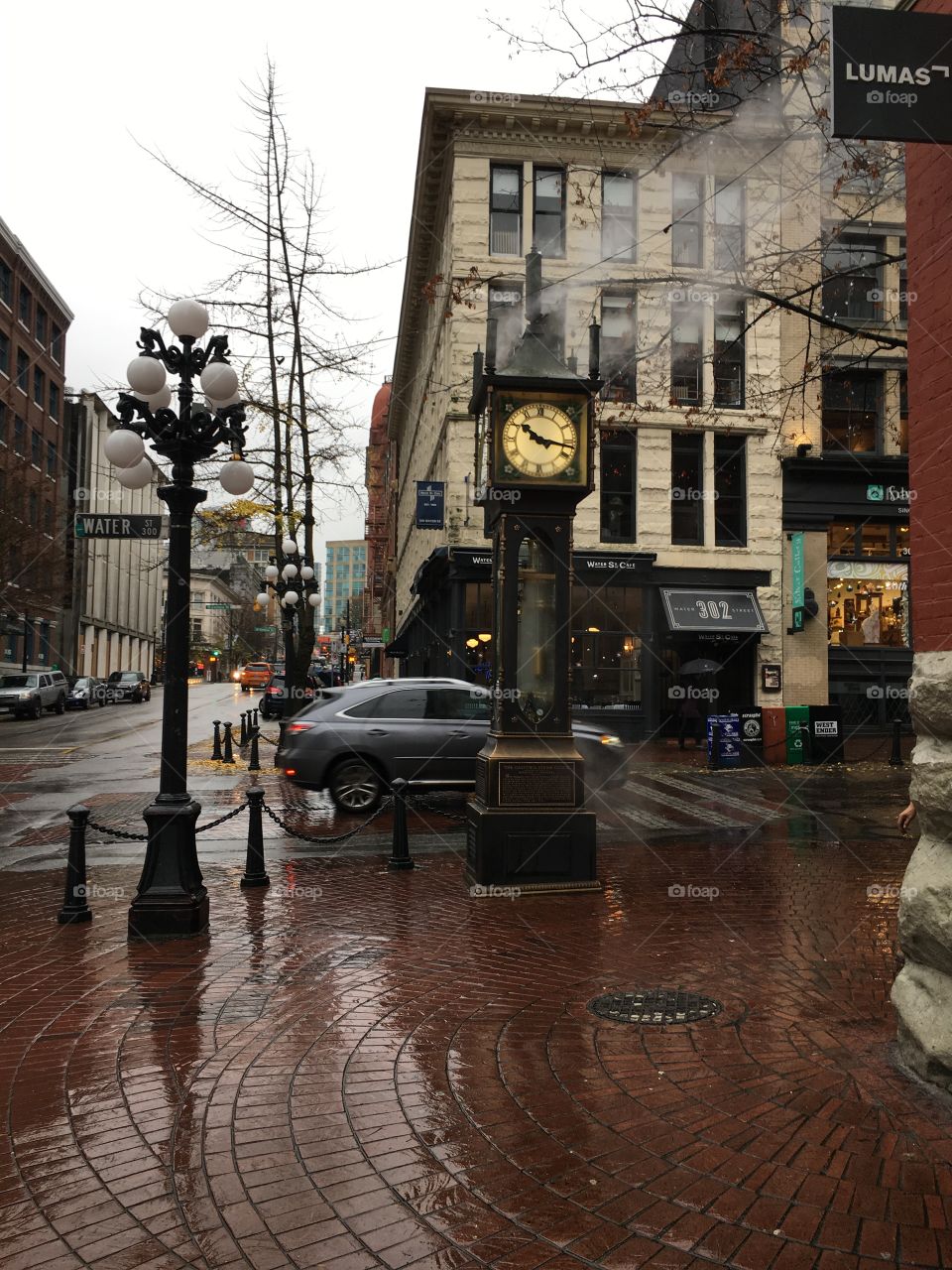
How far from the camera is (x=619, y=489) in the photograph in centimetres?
2505

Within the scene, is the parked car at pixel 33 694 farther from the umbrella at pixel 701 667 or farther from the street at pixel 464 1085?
the street at pixel 464 1085

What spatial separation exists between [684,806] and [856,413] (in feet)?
53.1

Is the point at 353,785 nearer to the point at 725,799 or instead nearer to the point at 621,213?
the point at 725,799

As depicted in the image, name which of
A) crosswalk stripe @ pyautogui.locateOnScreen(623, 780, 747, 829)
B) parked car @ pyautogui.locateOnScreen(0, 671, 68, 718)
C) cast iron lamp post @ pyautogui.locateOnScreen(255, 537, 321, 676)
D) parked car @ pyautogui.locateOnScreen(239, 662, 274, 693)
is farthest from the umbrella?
→ parked car @ pyautogui.locateOnScreen(239, 662, 274, 693)

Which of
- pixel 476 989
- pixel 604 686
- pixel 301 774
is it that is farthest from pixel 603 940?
pixel 604 686

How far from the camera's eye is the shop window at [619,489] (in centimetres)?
2483

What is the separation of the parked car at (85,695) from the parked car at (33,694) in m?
1.89

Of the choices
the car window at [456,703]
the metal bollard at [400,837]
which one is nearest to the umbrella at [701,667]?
the car window at [456,703]

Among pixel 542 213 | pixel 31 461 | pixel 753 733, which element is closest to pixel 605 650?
pixel 753 733

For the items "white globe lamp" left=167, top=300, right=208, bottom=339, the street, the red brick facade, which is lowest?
the street

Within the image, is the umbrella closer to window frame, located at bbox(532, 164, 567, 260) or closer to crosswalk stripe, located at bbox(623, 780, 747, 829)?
crosswalk stripe, located at bbox(623, 780, 747, 829)

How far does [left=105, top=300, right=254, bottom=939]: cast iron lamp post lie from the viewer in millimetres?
6555

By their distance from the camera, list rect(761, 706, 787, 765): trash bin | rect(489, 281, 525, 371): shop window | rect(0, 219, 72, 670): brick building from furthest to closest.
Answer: rect(0, 219, 72, 670): brick building < rect(761, 706, 787, 765): trash bin < rect(489, 281, 525, 371): shop window

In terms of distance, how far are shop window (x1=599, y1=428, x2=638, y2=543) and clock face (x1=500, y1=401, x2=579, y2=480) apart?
16.6 metres
